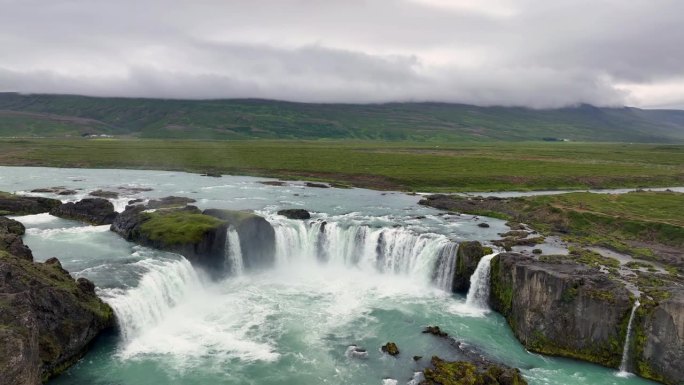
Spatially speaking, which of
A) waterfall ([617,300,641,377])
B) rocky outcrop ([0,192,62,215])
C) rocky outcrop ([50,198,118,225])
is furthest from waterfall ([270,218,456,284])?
rocky outcrop ([0,192,62,215])

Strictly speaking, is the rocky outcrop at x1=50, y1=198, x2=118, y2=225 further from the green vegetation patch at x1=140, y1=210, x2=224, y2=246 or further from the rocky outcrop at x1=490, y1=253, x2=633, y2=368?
the rocky outcrop at x1=490, y1=253, x2=633, y2=368

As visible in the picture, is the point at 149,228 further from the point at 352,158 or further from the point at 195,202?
the point at 352,158

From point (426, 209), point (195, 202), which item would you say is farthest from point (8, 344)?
point (426, 209)

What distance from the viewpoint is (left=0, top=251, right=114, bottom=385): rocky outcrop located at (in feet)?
82.3

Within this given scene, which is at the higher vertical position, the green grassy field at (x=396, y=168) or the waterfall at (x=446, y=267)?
the green grassy field at (x=396, y=168)

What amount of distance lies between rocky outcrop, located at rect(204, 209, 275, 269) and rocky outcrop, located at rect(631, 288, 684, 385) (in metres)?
39.3

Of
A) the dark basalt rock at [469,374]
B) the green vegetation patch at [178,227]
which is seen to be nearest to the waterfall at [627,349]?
the dark basalt rock at [469,374]

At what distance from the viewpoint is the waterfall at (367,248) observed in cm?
5225

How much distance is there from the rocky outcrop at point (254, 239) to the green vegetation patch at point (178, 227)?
264 centimetres

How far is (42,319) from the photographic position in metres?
31.7

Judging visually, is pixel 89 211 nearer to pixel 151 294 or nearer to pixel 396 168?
pixel 151 294

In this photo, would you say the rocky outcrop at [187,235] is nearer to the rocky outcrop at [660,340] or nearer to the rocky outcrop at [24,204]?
the rocky outcrop at [24,204]

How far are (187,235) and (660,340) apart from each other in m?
45.5

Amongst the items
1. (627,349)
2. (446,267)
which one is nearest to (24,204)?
(446,267)
